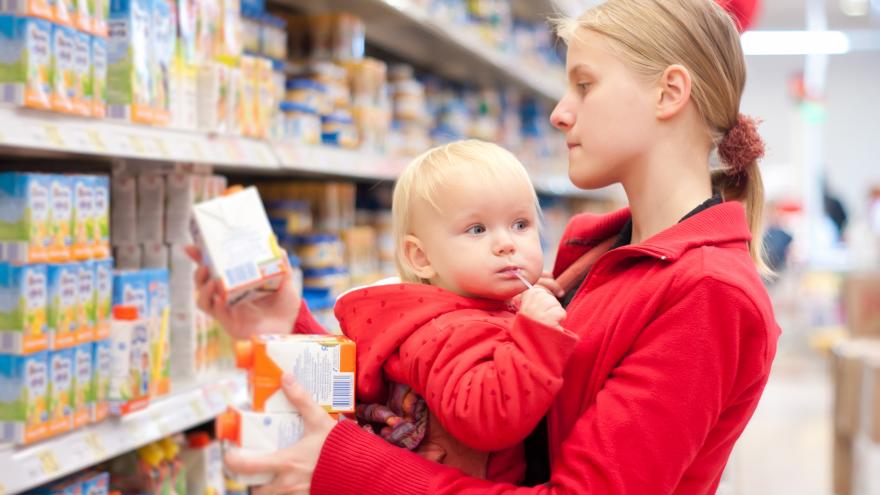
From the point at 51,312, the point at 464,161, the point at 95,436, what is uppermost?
the point at 464,161

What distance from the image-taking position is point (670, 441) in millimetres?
1111

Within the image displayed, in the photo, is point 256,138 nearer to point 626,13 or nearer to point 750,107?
point 626,13

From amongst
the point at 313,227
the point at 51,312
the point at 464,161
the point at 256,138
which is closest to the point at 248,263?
the point at 51,312

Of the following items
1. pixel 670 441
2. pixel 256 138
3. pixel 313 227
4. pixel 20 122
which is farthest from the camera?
pixel 313 227

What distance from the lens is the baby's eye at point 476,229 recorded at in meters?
1.31

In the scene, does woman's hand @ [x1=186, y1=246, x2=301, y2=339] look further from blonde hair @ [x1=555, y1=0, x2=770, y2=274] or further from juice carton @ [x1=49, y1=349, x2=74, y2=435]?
blonde hair @ [x1=555, y1=0, x2=770, y2=274]

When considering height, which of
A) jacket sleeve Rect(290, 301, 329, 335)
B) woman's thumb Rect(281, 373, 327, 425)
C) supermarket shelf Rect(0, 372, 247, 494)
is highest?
jacket sleeve Rect(290, 301, 329, 335)

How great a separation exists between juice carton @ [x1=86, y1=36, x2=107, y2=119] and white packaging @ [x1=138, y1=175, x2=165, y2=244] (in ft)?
1.07

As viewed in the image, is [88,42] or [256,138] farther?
[256,138]

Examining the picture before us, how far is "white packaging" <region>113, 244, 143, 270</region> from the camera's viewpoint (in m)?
1.94

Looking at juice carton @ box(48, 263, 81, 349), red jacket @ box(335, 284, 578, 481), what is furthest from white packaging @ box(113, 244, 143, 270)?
red jacket @ box(335, 284, 578, 481)

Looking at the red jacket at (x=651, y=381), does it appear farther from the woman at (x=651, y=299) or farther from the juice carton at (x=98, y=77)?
the juice carton at (x=98, y=77)

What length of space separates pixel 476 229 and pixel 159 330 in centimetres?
81

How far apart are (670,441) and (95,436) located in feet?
3.38
